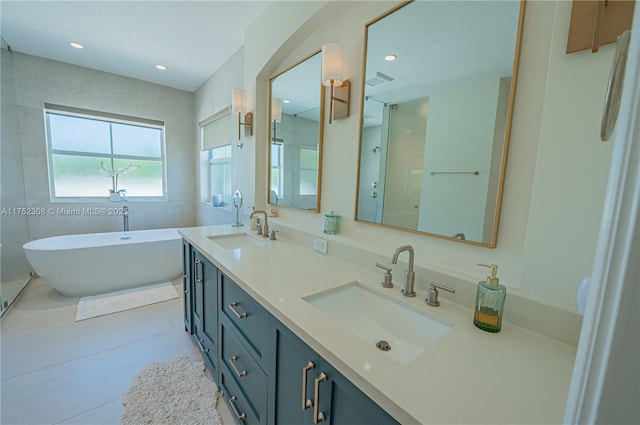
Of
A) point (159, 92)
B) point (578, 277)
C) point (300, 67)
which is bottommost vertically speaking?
point (578, 277)

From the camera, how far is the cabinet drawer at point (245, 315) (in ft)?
3.61

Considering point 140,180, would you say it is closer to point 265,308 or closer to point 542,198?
point 265,308

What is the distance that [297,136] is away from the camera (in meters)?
2.08

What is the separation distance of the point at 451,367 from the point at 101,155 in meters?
4.88

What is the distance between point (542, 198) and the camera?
2.80ft

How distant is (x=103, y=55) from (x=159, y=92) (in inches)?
35.2

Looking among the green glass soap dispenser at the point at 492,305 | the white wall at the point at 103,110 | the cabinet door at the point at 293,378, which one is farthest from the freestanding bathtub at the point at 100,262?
the green glass soap dispenser at the point at 492,305

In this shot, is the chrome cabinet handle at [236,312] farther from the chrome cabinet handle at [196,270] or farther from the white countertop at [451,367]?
the chrome cabinet handle at [196,270]

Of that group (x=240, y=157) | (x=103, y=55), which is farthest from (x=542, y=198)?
(x=103, y=55)

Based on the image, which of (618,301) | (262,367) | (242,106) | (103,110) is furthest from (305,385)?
(103,110)

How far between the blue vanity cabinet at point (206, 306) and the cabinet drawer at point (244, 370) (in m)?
0.16

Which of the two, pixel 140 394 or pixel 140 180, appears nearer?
pixel 140 394

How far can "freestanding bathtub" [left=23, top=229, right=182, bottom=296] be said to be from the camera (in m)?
2.67

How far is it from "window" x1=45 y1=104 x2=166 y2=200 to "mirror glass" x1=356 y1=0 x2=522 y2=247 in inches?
157
